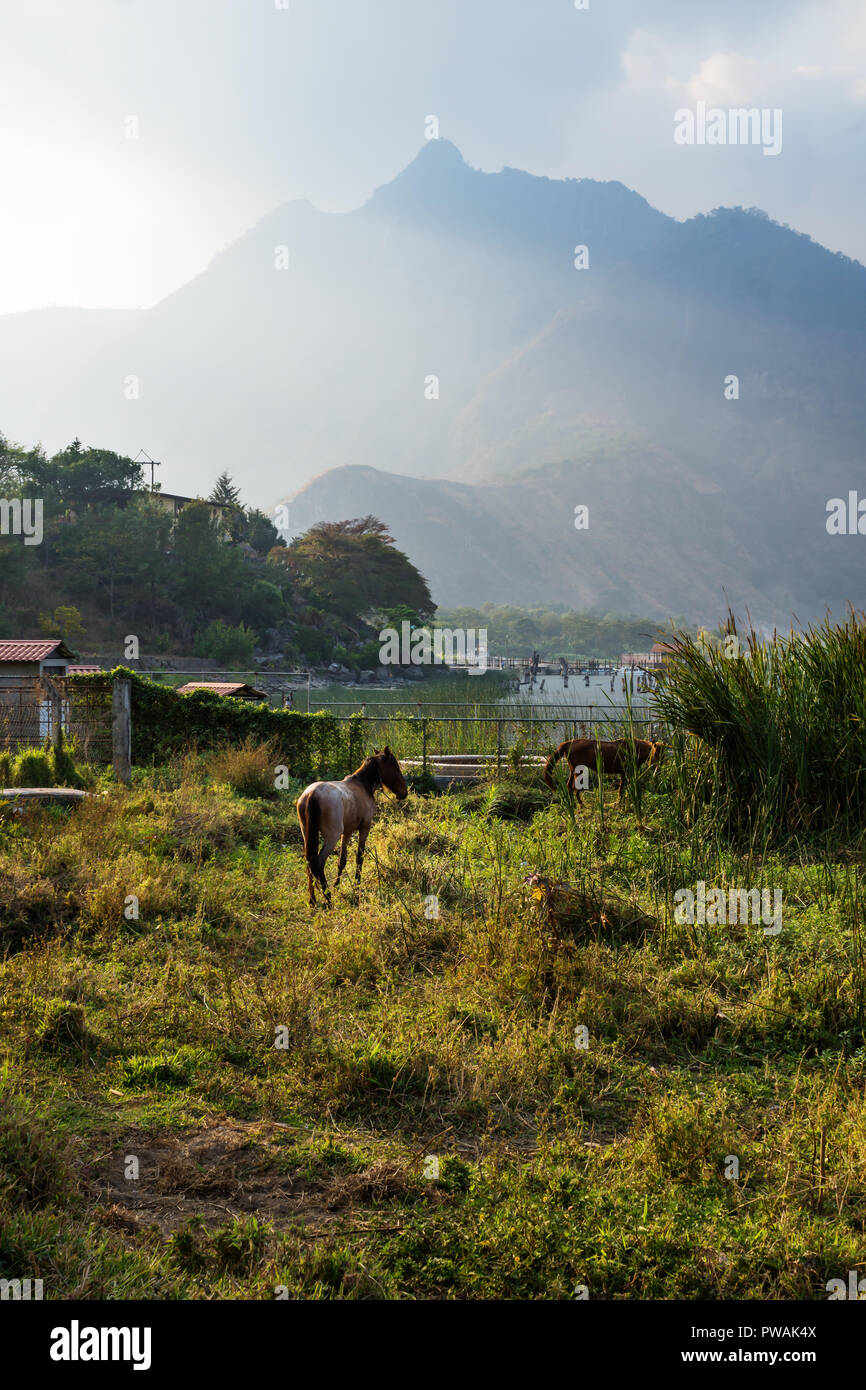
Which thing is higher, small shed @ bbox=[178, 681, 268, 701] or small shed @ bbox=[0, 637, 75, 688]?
small shed @ bbox=[0, 637, 75, 688]

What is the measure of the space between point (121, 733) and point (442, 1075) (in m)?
12.9

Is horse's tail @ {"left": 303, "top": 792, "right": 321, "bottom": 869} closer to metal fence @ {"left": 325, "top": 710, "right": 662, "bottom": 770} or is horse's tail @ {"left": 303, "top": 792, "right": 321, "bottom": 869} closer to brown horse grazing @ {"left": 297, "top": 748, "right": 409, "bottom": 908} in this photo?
brown horse grazing @ {"left": 297, "top": 748, "right": 409, "bottom": 908}

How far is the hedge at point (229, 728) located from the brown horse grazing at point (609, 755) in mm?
6512

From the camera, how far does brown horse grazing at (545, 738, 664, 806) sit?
10594mm

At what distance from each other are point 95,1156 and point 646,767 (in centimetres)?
748

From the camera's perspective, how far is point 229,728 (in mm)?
19578

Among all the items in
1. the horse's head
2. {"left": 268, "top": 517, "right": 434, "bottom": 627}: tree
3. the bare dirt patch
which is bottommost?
the bare dirt patch

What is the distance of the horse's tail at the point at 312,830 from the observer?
8828 millimetres

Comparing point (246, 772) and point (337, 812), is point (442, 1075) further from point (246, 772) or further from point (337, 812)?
point (246, 772)

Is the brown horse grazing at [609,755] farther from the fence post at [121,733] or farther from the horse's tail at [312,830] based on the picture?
the fence post at [121,733]

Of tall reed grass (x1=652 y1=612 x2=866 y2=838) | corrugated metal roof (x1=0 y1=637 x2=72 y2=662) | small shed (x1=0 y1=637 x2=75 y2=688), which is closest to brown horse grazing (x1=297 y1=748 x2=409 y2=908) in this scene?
tall reed grass (x1=652 y1=612 x2=866 y2=838)

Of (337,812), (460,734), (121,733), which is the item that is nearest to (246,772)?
(121,733)

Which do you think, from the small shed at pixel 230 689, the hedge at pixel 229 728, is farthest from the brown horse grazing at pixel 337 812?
the small shed at pixel 230 689
